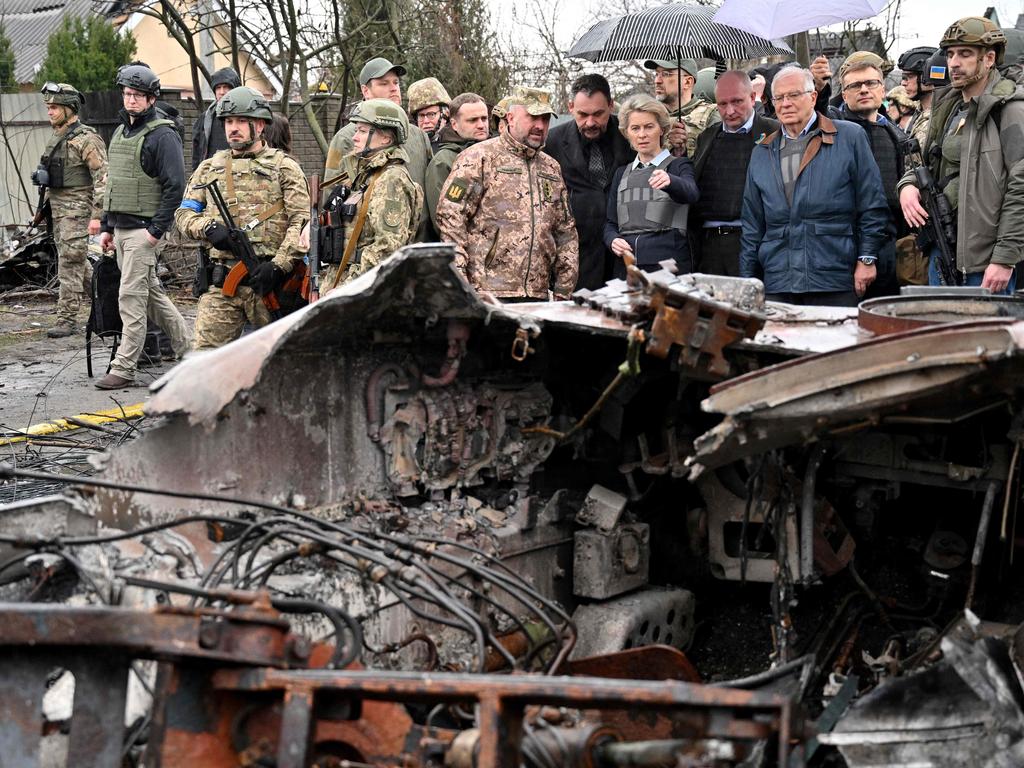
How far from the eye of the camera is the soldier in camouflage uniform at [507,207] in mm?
7020

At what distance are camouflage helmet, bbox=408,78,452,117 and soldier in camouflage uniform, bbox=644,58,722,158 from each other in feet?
4.99

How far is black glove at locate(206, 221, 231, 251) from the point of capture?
27.5 ft

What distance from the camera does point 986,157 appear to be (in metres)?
6.70

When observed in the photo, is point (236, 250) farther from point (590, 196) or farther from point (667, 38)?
point (667, 38)

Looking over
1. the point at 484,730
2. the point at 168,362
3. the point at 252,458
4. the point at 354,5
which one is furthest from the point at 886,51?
the point at 484,730

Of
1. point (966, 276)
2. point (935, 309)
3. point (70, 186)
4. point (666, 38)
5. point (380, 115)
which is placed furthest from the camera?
point (70, 186)

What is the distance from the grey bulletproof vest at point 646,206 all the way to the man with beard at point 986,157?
1.53m

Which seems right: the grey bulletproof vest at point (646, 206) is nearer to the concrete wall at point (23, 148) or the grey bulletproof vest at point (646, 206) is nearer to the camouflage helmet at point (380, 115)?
the camouflage helmet at point (380, 115)

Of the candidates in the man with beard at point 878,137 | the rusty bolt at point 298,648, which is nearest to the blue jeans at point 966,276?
the man with beard at point 878,137

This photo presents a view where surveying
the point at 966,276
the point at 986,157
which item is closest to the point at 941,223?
the point at 966,276

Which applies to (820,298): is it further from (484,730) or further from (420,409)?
(484,730)

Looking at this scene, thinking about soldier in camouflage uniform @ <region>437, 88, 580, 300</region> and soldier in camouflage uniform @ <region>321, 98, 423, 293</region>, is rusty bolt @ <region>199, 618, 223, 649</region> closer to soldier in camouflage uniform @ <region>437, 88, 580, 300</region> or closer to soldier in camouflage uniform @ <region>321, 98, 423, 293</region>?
soldier in camouflage uniform @ <region>437, 88, 580, 300</region>

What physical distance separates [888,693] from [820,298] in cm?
349

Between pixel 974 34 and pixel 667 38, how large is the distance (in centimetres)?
225
